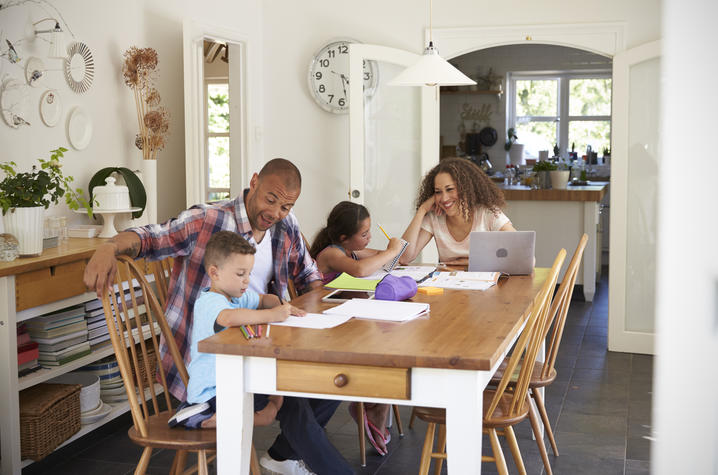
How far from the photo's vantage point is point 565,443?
3.38 meters

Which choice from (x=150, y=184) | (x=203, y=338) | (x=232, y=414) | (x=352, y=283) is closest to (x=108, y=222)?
(x=150, y=184)

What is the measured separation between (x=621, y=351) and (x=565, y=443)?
6.12 ft

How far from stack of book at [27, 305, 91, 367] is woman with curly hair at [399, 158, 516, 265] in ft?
4.77

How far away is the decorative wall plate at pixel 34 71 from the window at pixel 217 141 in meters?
4.27

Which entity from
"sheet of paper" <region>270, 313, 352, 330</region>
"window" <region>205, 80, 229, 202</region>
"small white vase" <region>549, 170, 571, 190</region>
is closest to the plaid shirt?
"sheet of paper" <region>270, 313, 352, 330</region>

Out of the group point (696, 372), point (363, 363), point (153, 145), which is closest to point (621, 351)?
point (153, 145)

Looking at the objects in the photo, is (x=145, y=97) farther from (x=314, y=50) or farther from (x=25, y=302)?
(x=25, y=302)

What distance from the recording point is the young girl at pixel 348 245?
3115mm

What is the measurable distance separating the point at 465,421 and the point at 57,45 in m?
2.64

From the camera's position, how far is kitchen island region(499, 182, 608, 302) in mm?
6676

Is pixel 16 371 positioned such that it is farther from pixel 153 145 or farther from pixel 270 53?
pixel 270 53

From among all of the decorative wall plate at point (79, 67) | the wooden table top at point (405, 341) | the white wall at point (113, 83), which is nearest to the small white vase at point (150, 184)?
the white wall at point (113, 83)

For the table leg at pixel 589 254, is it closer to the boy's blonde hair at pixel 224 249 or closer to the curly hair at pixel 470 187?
the curly hair at pixel 470 187

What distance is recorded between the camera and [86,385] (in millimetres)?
3316
